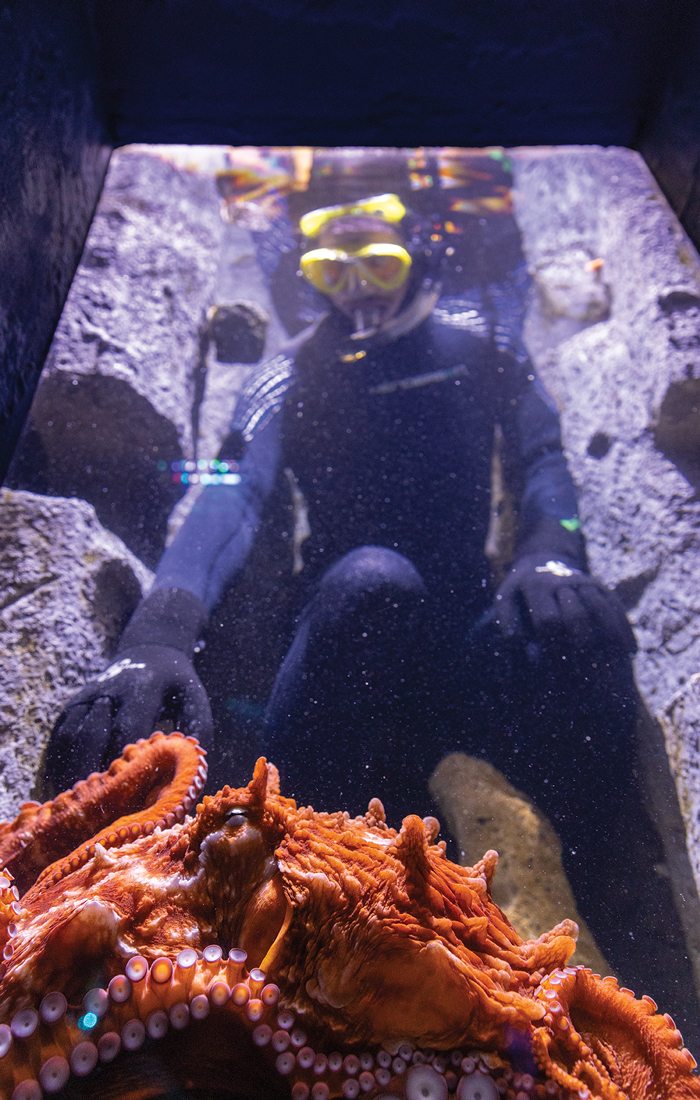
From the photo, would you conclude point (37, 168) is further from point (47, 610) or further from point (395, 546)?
point (395, 546)

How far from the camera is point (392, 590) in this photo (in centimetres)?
154

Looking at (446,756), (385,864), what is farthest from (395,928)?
(446,756)

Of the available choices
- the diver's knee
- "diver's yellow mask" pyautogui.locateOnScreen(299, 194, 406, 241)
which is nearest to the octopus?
the diver's knee

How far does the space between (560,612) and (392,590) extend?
0.39m

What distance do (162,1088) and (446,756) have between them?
76cm

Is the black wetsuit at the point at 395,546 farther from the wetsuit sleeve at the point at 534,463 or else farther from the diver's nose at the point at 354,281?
the diver's nose at the point at 354,281

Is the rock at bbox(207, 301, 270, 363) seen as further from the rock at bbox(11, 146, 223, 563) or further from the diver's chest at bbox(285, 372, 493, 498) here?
the diver's chest at bbox(285, 372, 493, 498)

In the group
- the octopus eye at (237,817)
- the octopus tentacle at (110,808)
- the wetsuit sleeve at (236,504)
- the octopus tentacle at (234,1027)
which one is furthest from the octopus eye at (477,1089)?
the wetsuit sleeve at (236,504)

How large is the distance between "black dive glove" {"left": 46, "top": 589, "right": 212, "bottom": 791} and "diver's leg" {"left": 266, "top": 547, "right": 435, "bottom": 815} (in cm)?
18

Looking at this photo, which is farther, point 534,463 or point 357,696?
point 534,463

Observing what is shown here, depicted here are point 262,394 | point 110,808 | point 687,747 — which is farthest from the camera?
point 262,394

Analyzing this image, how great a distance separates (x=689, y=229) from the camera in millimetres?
1510

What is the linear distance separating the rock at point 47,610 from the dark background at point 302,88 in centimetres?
31

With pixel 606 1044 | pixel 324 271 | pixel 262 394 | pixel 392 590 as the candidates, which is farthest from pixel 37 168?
pixel 606 1044
